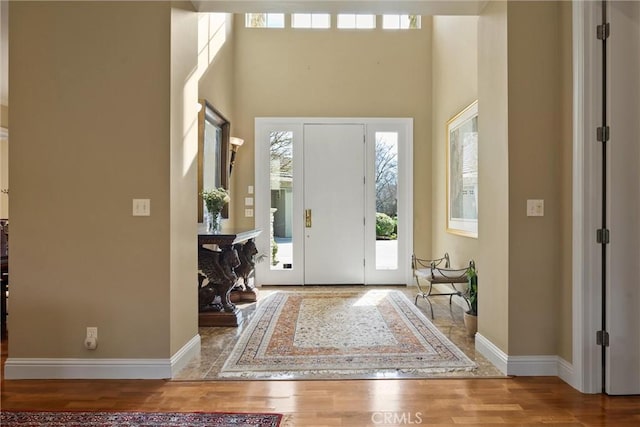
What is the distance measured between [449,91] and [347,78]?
1.39m

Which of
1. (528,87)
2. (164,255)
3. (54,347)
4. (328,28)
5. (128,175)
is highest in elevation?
(328,28)

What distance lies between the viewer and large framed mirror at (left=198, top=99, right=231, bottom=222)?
3.81 meters

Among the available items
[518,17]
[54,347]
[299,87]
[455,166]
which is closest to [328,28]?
[299,87]

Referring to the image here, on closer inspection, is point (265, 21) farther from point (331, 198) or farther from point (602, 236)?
point (602, 236)

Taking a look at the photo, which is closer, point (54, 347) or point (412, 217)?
point (54, 347)

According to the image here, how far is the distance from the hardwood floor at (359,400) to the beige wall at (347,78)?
10.1 ft

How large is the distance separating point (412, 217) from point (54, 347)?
4.13 meters

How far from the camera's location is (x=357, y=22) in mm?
5344

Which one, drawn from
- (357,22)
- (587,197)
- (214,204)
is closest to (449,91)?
(357,22)

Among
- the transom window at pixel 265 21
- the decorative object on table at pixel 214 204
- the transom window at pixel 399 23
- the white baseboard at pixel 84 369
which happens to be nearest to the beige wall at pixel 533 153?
the white baseboard at pixel 84 369

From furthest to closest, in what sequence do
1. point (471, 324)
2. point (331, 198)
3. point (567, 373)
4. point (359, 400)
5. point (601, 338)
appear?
point (331, 198), point (471, 324), point (567, 373), point (601, 338), point (359, 400)

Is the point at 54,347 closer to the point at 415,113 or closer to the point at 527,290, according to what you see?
the point at 527,290

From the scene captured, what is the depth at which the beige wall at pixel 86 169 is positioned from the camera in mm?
2441

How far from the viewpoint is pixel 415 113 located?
5.31m
